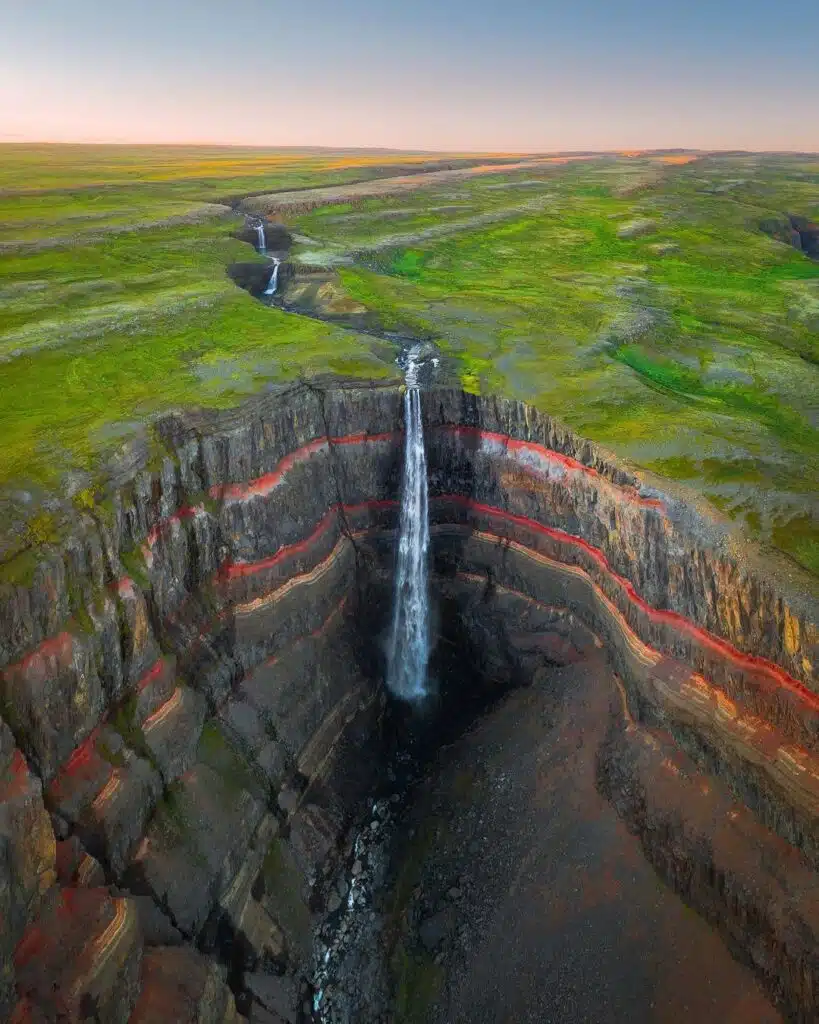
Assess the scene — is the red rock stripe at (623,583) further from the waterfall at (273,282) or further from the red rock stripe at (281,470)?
the waterfall at (273,282)

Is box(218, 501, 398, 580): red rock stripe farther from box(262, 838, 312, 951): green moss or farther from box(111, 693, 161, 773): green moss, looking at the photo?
box(262, 838, 312, 951): green moss

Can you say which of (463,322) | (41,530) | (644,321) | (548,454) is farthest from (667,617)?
(644,321)

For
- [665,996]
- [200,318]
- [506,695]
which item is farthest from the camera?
[200,318]

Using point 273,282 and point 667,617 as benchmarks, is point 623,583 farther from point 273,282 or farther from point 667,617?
point 273,282

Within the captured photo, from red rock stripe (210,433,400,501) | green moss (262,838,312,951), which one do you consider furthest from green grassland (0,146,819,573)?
green moss (262,838,312,951)

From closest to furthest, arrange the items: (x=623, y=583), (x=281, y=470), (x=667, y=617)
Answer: (x=667, y=617)
(x=623, y=583)
(x=281, y=470)

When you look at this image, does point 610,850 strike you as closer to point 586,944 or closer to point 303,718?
point 586,944

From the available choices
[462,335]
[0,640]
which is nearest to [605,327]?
[462,335]
